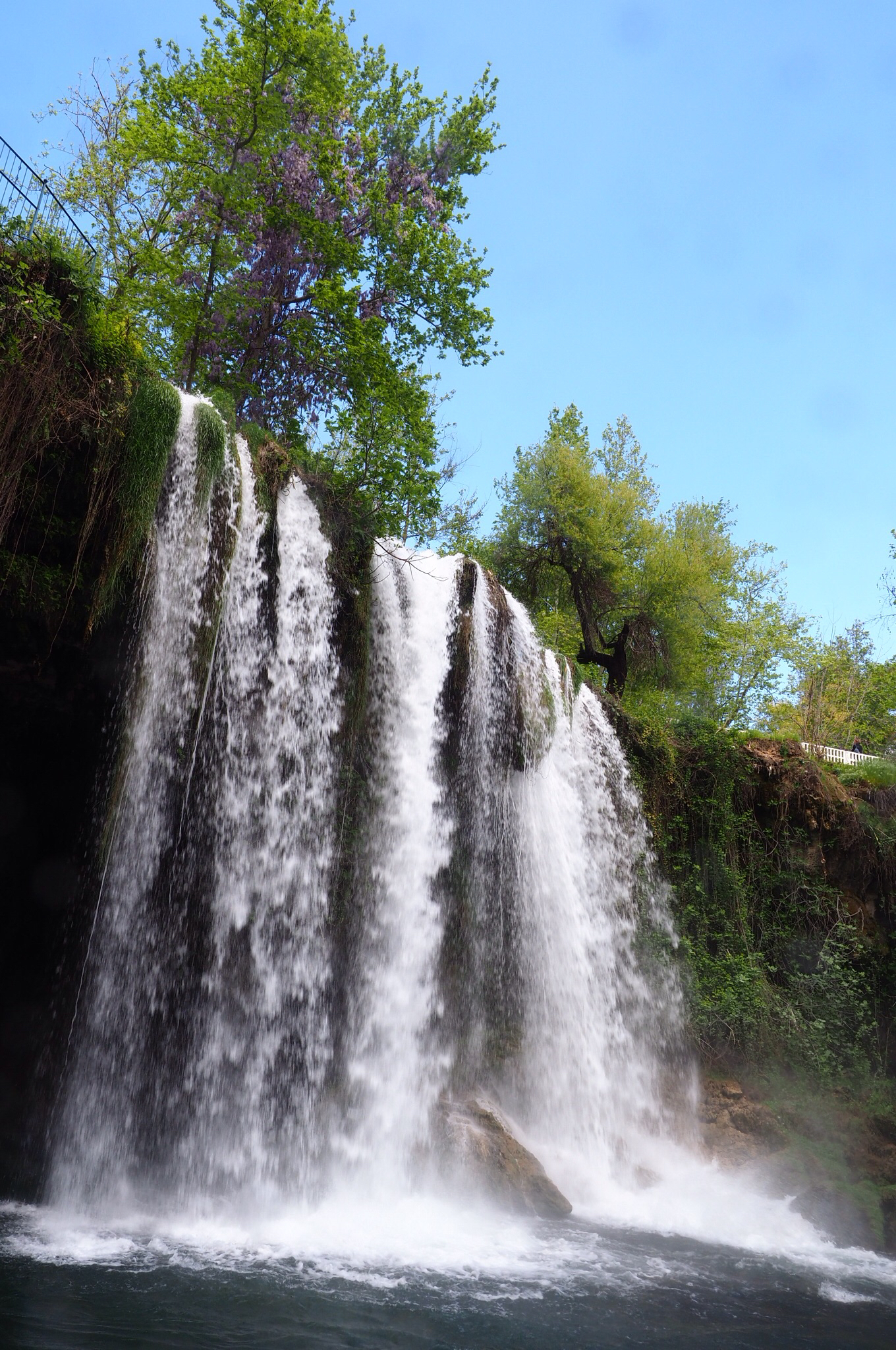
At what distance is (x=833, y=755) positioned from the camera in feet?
63.0

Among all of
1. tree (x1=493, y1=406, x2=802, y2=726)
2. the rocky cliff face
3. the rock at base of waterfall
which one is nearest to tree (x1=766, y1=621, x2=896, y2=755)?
tree (x1=493, y1=406, x2=802, y2=726)

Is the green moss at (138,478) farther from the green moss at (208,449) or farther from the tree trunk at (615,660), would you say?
the tree trunk at (615,660)

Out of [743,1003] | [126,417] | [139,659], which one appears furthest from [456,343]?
[743,1003]

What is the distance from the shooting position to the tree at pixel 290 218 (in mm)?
15336

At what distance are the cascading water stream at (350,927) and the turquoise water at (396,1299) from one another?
0.78 meters

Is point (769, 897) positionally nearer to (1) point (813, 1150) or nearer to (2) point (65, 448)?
(1) point (813, 1150)

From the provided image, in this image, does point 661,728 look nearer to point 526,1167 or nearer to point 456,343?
point 526,1167

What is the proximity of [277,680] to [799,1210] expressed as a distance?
8830 millimetres

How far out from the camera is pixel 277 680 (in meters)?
9.73

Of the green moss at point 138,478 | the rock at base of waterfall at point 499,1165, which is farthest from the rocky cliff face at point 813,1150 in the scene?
the green moss at point 138,478

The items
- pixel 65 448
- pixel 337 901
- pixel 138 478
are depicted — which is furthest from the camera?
pixel 337 901

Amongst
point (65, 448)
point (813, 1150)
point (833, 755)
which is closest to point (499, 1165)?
point (813, 1150)

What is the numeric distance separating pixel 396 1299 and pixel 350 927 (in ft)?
13.4

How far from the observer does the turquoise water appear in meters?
5.33
